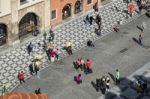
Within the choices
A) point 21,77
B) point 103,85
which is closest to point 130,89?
point 103,85

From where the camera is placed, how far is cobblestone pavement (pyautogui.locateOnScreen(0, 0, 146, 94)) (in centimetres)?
5066

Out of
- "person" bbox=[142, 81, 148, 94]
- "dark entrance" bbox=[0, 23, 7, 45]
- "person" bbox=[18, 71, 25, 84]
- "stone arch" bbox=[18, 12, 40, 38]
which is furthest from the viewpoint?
"stone arch" bbox=[18, 12, 40, 38]

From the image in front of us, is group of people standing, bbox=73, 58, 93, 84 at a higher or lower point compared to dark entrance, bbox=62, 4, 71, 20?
lower

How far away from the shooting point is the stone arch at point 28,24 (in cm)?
5691

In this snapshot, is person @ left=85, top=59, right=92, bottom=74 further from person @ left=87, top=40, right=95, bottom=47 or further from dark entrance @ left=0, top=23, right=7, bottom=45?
dark entrance @ left=0, top=23, right=7, bottom=45

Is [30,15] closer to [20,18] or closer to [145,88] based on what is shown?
[20,18]

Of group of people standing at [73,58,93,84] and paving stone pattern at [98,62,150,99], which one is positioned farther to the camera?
group of people standing at [73,58,93,84]

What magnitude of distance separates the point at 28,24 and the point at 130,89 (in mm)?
18679

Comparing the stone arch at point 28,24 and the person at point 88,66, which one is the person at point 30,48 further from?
the person at point 88,66

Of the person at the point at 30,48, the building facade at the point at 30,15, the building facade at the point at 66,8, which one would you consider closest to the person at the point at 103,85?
the person at the point at 30,48

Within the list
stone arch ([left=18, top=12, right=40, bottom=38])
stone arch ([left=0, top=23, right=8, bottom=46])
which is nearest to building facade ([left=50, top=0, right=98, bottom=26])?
stone arch ([left=18, top=12, right=40, bottom=38])

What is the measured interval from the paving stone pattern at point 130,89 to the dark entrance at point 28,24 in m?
16.7

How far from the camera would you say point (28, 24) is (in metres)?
58.0

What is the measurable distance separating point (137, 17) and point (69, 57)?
17107 mm
